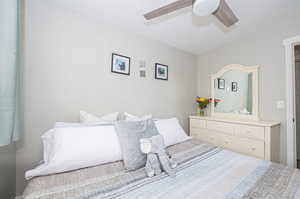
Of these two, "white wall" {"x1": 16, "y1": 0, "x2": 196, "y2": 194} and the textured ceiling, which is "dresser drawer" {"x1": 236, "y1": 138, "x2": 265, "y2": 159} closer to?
"white wall" {"x1": 16, "y1": 0, "x2": 196, "y2": 194}

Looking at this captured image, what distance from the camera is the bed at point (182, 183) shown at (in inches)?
31.7

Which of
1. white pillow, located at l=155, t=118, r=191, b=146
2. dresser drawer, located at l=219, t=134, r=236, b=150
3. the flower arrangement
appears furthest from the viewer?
the flower arrangement

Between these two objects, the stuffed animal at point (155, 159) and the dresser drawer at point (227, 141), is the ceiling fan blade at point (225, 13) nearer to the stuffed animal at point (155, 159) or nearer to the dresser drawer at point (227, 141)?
the stuffed animal at point (155, 159)

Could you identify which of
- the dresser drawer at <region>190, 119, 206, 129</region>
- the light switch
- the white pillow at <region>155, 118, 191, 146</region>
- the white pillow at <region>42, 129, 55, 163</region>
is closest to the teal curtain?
the white pillow at <region>42, 129, 55, 163</region>

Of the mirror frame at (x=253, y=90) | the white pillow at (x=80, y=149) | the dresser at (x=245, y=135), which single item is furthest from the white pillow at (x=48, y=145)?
the mirror frame at (x=253, y=90)

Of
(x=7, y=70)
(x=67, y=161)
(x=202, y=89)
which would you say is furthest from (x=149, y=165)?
(x=202, y=89)

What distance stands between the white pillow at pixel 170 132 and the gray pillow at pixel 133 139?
27 centimetres

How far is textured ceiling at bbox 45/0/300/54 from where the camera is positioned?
164 centimetres

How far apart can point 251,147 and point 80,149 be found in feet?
7.44

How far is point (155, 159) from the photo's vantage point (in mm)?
1095

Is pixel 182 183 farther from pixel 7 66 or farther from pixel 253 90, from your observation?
pixel 253 90

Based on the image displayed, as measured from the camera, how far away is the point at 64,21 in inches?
62.6

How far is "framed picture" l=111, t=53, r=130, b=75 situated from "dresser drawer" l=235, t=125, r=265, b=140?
194 centimetres

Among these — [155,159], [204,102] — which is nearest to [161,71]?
[204,102]
